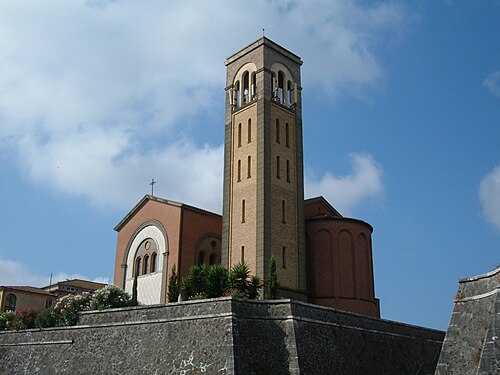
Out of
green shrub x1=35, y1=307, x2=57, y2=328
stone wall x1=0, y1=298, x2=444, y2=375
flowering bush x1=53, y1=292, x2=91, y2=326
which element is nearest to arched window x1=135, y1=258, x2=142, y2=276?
flowering bush x1=53, y1=292, x2=91, y2=326

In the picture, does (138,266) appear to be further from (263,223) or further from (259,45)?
(259,45)

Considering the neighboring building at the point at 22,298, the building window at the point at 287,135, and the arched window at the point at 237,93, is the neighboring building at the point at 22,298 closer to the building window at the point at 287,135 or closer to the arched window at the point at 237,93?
the arched window at the point at 237,93

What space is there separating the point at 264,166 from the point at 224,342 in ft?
52.4

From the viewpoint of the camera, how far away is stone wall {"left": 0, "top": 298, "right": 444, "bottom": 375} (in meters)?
23.3

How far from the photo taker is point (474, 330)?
18938mm

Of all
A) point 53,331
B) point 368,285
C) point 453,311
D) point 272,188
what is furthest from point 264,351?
point 368,285

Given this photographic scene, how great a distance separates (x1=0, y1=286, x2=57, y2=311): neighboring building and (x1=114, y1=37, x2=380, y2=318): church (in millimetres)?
19500

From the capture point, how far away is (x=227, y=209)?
38.2 m

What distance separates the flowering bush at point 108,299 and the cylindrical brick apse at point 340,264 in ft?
38.0

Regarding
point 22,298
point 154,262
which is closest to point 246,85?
point 154,262

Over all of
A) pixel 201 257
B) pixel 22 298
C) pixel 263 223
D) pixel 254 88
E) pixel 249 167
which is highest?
pixel 254 88

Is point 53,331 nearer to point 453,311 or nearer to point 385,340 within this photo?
point 385,340

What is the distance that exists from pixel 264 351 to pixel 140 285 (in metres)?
18.8

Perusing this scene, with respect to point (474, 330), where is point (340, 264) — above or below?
above
